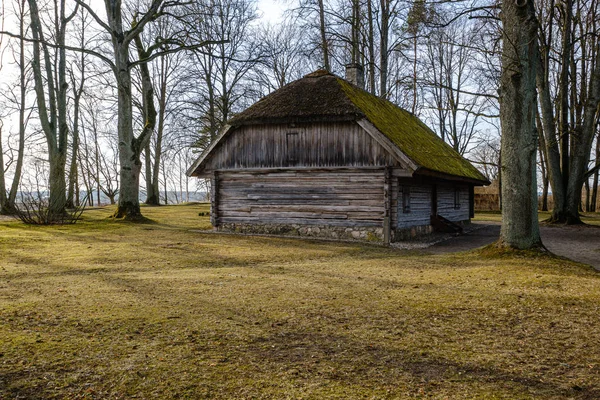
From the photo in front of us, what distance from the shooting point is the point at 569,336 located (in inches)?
205

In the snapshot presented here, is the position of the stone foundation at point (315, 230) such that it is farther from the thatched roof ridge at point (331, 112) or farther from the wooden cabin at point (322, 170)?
the thatched roof ridge at point (331, 112)

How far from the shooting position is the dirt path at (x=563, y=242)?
500 inches

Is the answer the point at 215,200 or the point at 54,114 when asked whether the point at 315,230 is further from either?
the point at 54,114

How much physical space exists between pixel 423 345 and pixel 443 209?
1732 cm

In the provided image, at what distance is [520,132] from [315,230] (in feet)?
27.7

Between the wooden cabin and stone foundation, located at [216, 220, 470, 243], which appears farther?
stone foundation, located at [216, 220, 470, 243]

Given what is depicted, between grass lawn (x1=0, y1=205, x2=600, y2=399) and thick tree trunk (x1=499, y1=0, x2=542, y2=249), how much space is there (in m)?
0.69

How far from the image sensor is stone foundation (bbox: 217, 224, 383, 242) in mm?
16141

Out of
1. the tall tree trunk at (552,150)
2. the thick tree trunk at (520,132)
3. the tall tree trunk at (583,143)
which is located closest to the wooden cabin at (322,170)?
the thick tree trunk at (520,132)

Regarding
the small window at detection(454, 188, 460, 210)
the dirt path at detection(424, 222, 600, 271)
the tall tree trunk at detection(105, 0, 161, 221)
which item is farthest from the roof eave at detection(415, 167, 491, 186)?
the tall tree trunk at detection(105, 0, 161, 221)

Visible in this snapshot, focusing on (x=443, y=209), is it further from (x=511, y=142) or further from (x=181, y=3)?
(x=181, y=3)

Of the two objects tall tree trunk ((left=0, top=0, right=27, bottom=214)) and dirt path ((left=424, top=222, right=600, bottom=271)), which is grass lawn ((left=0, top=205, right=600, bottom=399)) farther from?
tall tree trunk ((left=0, top=0, right=27, bottom=214))

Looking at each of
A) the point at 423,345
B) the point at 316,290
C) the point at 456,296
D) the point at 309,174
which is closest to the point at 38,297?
the point at 316,290

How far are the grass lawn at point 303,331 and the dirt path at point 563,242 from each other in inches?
135
